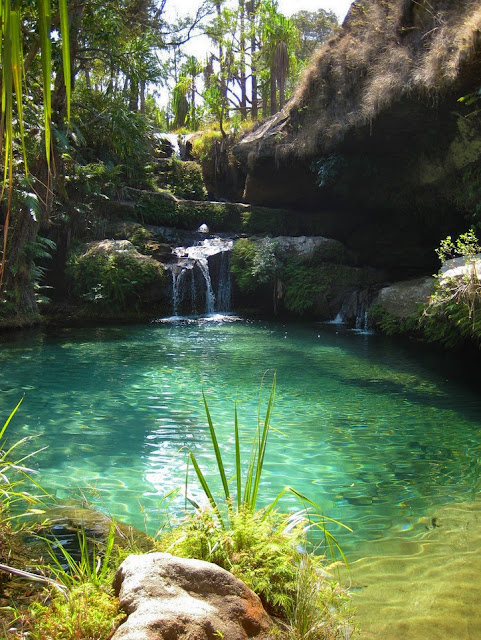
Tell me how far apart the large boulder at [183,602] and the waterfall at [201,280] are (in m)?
13.7

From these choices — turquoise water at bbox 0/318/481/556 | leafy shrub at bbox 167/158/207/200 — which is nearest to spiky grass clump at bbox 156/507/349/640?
turquoise water at bbox 0/318/481/556

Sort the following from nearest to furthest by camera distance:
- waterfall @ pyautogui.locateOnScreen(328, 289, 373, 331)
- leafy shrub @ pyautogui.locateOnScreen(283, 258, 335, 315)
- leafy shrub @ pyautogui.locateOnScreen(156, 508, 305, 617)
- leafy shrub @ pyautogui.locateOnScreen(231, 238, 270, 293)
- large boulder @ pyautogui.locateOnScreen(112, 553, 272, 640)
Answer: large boulder @ pyautogui.locateOnScreen(112, 553, 272, 640) → leafy shrub @ pyautogui.locateOnScreen(156, 508, 305, 617) → waterfall @ pyautogui.locateOnScreen(328, 289, 373, 331) → leafy shrub @ pyautogui.locateOnScreen(283, 258, 335, 315) → leafy shrub @ pyautogui.locateOnScreen(231, 238, 270, 293)

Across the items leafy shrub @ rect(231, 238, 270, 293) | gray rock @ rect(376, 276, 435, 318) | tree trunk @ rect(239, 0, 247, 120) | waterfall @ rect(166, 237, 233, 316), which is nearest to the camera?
gray rock @ rect(376, 276, 435, 318)

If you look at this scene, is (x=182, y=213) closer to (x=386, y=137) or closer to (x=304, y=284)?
(x=304, y=284)

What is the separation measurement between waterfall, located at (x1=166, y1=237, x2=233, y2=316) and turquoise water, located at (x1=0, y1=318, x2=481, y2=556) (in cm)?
485

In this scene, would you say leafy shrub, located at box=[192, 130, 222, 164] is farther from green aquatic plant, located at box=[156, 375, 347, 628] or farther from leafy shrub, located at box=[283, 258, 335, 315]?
green aquatic plant, located at box=[156, 375, 347, 628]

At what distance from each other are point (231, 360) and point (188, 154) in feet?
54.5

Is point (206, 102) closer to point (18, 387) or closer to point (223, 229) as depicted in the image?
point (223, 229)

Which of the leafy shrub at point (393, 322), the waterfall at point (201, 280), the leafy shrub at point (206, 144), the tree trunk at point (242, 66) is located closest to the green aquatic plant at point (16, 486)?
the leafy shrub at point (393, 322)

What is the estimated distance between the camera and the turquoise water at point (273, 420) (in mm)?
4195

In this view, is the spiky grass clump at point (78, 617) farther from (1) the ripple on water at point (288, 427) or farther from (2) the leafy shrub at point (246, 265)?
(2) the leafy shrub at point (246, 265)

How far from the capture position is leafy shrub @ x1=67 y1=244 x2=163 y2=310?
14.4m

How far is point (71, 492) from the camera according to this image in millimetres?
4066

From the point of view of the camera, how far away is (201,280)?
1592cm
